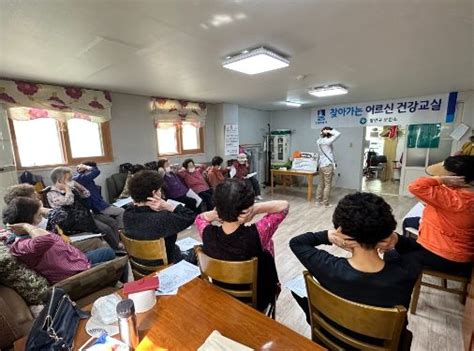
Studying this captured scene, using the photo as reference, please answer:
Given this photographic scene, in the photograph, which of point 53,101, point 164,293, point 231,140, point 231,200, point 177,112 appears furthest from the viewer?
point 231,140

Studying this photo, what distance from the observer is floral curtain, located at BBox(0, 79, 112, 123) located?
284 cm

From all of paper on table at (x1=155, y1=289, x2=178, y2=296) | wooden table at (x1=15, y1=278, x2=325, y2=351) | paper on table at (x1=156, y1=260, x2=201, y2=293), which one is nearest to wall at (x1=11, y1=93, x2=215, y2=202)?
paper on table at (x1=156, y1=260, x2=201, y2=293)

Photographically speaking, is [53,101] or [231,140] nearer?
[53,101]

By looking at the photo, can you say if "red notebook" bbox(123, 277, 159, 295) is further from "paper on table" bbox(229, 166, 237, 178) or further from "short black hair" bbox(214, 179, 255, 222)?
"paper on table" bbox(229, 166, 237, 178)

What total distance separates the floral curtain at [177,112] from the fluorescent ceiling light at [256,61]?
2.44 metres

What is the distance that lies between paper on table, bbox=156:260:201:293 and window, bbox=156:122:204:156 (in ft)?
11.9

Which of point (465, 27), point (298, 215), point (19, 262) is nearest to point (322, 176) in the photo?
point (298, 215)

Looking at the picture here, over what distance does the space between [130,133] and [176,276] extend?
3475mm

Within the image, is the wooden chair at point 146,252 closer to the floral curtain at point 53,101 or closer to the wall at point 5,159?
the wall at point 5,159

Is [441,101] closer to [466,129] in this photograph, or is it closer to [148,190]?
[466,129]

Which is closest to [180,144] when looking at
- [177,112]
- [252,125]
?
[177,112]

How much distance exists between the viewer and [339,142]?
6.18 meters

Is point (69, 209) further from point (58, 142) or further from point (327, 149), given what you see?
point (327, 149)

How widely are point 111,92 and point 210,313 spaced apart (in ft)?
12.7
